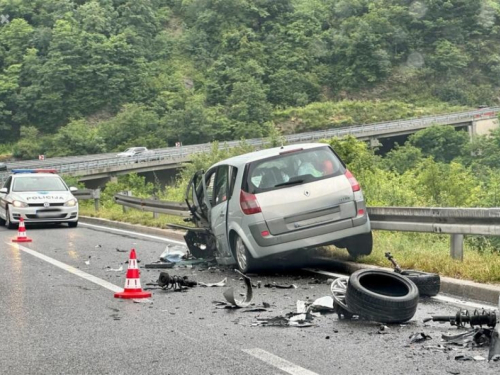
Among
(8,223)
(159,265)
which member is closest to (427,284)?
(159,265)

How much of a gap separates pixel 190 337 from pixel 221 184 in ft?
18.0

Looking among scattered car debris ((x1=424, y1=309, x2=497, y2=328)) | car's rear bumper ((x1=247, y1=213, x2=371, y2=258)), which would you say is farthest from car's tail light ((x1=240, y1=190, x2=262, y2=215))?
scattered car debris ((x1=424, y1=309, x2=497, y2=328))

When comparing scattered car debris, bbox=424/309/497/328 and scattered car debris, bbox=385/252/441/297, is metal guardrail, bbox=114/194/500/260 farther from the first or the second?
scattered car debris, bbox=424/309/497/328

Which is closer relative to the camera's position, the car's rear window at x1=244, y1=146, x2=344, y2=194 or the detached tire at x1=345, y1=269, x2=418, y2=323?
the detached tire at x1=345, y1=269, x2=418, y2=323

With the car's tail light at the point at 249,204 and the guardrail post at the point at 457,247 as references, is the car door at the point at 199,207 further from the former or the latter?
the guardrail post at the point at 457,247

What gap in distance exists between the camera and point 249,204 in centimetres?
1155

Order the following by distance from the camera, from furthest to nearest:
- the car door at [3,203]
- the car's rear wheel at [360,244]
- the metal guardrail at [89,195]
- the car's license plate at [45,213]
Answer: the metal guardrail at [89,195] → the car door at [3,203] → the car's license plate at [45,213] → the car's rear wheel at [360,244]

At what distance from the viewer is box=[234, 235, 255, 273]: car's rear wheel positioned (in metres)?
11.7

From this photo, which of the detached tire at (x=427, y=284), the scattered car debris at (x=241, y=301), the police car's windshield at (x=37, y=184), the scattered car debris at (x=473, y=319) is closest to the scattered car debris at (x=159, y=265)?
the scattered car debris at (x=241, y=301)

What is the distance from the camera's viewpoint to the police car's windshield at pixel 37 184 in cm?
2412

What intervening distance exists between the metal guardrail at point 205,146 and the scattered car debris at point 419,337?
54198 mm

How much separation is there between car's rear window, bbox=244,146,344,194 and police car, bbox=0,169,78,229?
12.0 metres

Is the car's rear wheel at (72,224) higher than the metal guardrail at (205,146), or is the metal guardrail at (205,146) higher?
the car's rear wheel at (72,224)

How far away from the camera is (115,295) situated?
9.98 meters
